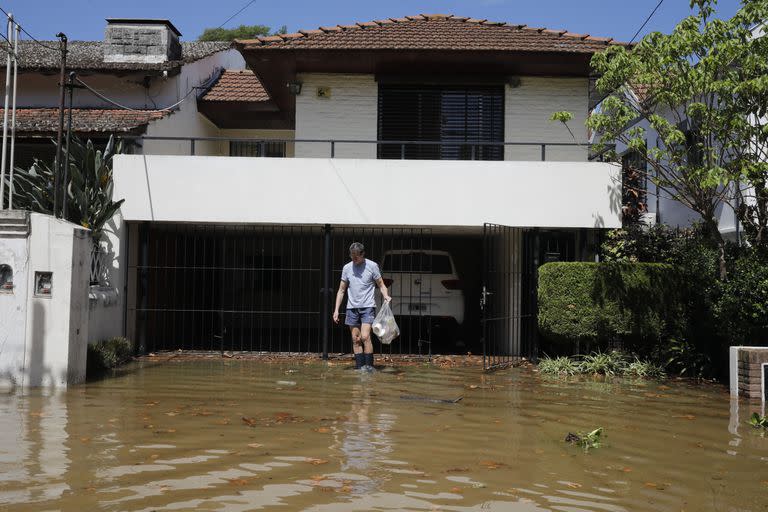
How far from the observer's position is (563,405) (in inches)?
384

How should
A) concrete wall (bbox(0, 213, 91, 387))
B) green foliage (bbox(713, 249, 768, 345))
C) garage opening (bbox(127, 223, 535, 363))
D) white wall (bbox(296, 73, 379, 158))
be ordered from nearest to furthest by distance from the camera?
concrete wall (bbox(0, 213, 91, 387))
green foliage (bbox(713, 249, 768, 345))
garage opening (bbox(127, 223, 535, 363))
white wall (bbox(296, 73, 379, 158))

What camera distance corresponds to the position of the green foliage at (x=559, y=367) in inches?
505

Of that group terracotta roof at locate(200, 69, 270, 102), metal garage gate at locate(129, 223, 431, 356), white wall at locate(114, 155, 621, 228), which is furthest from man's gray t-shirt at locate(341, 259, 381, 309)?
terracotta roof at locate(200, 69, 270, 102)

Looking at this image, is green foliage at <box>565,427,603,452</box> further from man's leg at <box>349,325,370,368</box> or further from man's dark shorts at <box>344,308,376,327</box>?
man's leg at <box>349,325,370,368</box>

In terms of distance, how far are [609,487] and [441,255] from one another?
10.6m

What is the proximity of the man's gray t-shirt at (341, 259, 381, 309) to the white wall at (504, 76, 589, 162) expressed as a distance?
5.78 metres

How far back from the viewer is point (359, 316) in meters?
12.2

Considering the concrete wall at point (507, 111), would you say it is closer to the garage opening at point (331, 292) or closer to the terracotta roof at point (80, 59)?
the garage opening at point (331, 292)

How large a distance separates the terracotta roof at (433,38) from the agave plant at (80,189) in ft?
11.0

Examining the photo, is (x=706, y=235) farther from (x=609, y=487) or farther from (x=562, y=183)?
(x=609, y=487)

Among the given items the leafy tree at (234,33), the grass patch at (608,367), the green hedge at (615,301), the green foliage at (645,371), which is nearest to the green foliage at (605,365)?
the grass patch at (608,367)

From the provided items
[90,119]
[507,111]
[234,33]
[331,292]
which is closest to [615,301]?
[331,292]

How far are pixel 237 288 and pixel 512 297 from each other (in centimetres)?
863

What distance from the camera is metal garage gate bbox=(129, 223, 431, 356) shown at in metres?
14.8
